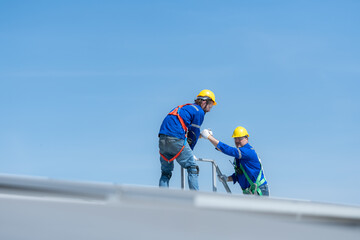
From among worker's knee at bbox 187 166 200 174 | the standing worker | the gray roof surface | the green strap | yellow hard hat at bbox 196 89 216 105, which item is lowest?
the gray roof surface

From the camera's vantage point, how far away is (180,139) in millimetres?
7770

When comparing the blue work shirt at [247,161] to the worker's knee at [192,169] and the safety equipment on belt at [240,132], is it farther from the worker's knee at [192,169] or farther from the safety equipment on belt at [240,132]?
the worker's knee at [192,169]

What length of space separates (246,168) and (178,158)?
6.15 feet

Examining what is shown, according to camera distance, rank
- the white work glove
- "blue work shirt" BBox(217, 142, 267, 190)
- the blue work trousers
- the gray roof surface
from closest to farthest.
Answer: the gray roof surface
the blue work trousers
the white work glove
"blue work shirt" BBox(217, 142, 267, 190)

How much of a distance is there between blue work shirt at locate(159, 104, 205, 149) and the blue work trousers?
0.10 metres

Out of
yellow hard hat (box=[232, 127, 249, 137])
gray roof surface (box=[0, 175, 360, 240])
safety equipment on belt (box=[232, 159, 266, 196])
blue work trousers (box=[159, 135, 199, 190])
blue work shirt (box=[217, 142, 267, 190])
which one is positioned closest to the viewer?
gray roof surface (box=[0, 175, 360, 240])

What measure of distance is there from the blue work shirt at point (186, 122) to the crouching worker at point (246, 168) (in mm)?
1007

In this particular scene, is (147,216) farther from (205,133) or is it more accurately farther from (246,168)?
(246,168)

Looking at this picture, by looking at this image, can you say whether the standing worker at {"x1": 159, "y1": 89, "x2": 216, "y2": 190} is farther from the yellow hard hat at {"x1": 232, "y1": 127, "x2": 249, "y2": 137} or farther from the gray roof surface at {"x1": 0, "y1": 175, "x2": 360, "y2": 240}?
the gray roof surface at {"x1": 0, "y1": 175, "x2": 360, "y2": 240}

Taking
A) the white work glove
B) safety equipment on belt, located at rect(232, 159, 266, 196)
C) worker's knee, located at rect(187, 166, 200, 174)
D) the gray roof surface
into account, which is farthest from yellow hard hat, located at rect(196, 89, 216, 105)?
the gray roof surface

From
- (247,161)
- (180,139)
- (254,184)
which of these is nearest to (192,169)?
(180,139)

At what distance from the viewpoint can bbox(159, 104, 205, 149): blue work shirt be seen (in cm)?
780

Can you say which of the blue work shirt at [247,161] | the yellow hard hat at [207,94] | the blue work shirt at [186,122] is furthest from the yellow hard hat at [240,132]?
the blue work shirt at [186,122]

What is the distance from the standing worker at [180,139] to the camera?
7.77m
